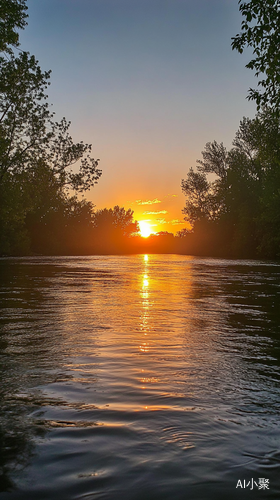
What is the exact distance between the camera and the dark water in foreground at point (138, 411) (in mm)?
2496

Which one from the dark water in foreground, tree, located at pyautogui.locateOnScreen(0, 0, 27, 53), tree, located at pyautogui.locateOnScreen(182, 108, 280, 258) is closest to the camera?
the dark water in foreground

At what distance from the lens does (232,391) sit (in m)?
4.20

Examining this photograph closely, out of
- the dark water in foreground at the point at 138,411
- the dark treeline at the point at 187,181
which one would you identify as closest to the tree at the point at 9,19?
the dark treeline at the point at 187,181

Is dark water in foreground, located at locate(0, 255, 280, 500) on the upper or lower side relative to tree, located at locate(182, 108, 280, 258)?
lower

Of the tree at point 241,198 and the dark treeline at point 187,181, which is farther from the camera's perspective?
the tree at point 241,198

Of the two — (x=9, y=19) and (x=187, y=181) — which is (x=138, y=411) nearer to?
(x=9, y=19)

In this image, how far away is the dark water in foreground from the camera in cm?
250

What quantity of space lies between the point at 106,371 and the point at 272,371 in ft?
6.26

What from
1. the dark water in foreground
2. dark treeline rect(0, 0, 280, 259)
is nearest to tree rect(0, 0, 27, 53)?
dark treeline rect(0, 0, 280, 259)

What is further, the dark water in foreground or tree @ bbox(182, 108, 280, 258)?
tree @ bbox(182, 108, 280, 258)

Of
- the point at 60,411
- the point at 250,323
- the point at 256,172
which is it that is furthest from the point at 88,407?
the point at 256,172

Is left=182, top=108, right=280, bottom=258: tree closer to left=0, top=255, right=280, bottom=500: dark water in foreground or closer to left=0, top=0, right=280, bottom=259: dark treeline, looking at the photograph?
left=0, top=0, right=280, bottom=259: dark treeline

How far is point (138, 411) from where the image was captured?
3600mm

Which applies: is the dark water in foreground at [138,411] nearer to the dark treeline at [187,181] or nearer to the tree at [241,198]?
the dark treeline at [187,181]
